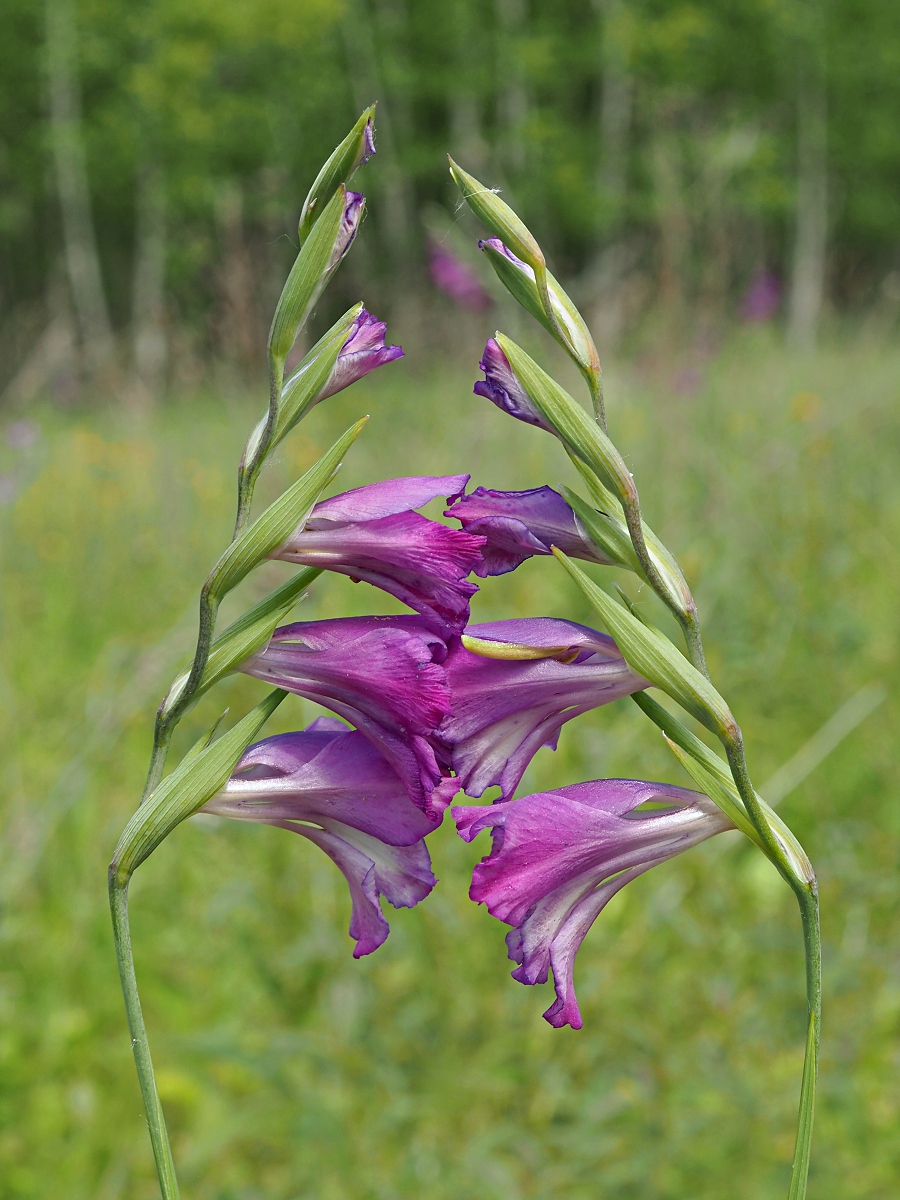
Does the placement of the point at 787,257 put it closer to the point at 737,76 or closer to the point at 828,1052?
the point at 737,76

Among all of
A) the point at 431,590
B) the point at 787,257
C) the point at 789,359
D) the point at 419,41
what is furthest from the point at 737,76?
the point at 431,590

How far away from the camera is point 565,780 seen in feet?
7.24

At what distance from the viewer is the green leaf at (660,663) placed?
55 centimetres

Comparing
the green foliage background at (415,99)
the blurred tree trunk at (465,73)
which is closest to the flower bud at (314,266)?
the green foliage background at (415,99)

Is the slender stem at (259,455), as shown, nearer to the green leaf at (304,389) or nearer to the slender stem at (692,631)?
the green leaf at (304,389)

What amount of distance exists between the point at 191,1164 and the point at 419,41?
778 inches

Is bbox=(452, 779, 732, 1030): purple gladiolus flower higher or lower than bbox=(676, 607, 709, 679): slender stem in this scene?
lower

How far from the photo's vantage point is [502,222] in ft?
1.85

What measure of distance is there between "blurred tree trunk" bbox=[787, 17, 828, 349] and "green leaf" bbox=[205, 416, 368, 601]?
1809 centimetres

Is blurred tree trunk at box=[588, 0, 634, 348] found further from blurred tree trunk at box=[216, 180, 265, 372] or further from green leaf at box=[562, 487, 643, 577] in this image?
green leaf at box=[562, 487, 643, 577]

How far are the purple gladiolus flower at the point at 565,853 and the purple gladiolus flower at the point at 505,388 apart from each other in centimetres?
22

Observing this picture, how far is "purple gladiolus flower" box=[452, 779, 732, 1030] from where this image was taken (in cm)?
60

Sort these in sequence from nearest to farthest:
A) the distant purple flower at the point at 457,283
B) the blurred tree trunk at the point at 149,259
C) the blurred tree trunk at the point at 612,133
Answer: the distant purple flower at the point at 457,283, the blurred tree trunk at the point at 149,259, the blurred tree trunk at the point at 612,133

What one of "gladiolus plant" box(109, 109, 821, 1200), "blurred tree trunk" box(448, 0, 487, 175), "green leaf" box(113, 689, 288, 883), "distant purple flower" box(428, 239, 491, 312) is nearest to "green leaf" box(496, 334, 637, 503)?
"gladiolus plant" box(109, 109, 821, 1200)
